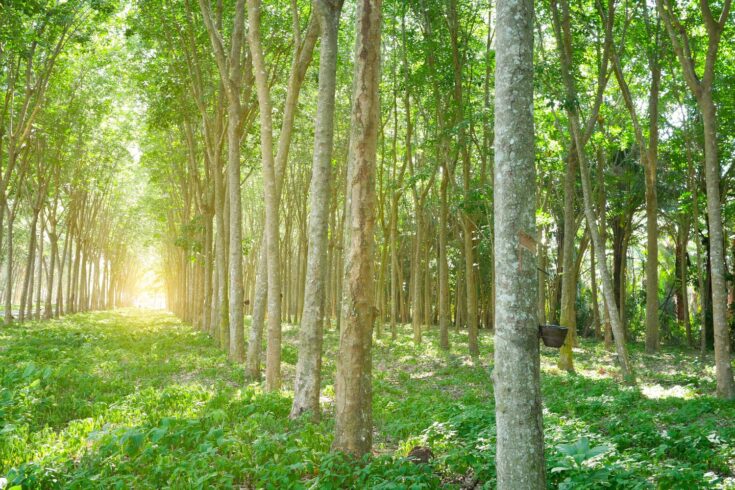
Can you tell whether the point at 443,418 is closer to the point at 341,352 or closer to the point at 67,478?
the point at 341,352

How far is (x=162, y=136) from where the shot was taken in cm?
2444

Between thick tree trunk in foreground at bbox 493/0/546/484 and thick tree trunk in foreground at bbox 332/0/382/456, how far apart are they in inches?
86.1

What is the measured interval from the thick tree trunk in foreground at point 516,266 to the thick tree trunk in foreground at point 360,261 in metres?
2.19

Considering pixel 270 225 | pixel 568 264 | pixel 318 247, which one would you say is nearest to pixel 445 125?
pixel 568 264

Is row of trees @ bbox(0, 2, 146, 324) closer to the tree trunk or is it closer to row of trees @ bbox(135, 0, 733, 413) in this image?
row of trees @ bbox(135, 0, 733, 413)

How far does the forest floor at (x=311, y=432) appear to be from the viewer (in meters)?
4.74

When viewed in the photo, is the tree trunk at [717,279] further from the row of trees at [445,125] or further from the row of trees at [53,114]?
the row of trees at [53,114]

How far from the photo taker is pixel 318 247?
7.75 metres

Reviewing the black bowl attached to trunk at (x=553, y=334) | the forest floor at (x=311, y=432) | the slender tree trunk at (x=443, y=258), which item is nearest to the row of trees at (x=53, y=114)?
the forest floor at (x=311, y=432)

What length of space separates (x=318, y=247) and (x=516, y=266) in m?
4.29

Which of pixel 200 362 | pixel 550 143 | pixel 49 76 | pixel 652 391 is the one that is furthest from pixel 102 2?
pixel 652 391

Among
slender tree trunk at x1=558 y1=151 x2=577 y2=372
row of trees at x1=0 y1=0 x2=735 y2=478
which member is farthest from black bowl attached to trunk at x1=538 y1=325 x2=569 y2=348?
slender tree trunk at x1=558 y1=151 x2=577 y2=372

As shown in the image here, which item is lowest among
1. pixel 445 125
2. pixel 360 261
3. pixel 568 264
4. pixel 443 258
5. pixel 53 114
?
pixel 360 261

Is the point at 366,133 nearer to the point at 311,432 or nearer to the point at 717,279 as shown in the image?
the point at 311,432
